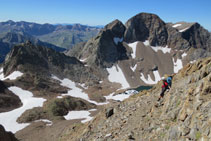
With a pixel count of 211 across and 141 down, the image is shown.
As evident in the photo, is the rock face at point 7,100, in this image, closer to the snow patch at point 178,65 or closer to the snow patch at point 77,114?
the snow patch at point 77,114

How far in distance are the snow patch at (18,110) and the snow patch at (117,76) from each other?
262 feet

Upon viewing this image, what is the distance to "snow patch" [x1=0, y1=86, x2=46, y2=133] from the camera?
181ft

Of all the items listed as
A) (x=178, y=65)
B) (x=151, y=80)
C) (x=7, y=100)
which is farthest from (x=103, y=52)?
(x=7, y=100)

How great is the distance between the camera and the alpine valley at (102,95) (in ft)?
48.8

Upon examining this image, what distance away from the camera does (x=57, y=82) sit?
120062 mm

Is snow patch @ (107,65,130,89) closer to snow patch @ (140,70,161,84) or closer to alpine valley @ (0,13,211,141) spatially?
alpine valley @ (0,13,211,141)

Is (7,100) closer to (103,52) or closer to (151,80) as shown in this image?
(103,52)

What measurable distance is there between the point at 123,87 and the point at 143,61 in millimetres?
52025

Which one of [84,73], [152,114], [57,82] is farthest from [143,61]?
[152,114]

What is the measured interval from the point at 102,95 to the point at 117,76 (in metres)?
49.8

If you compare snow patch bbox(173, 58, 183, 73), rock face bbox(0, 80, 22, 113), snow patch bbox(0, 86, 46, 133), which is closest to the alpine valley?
snow patch bbox(0, 86, 46, 133)

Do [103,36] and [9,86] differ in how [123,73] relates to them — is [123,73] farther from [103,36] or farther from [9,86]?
[9,86]

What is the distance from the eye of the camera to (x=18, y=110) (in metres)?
68.6

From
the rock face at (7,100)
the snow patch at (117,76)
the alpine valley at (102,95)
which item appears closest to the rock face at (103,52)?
the alpine valley at (102,95)
